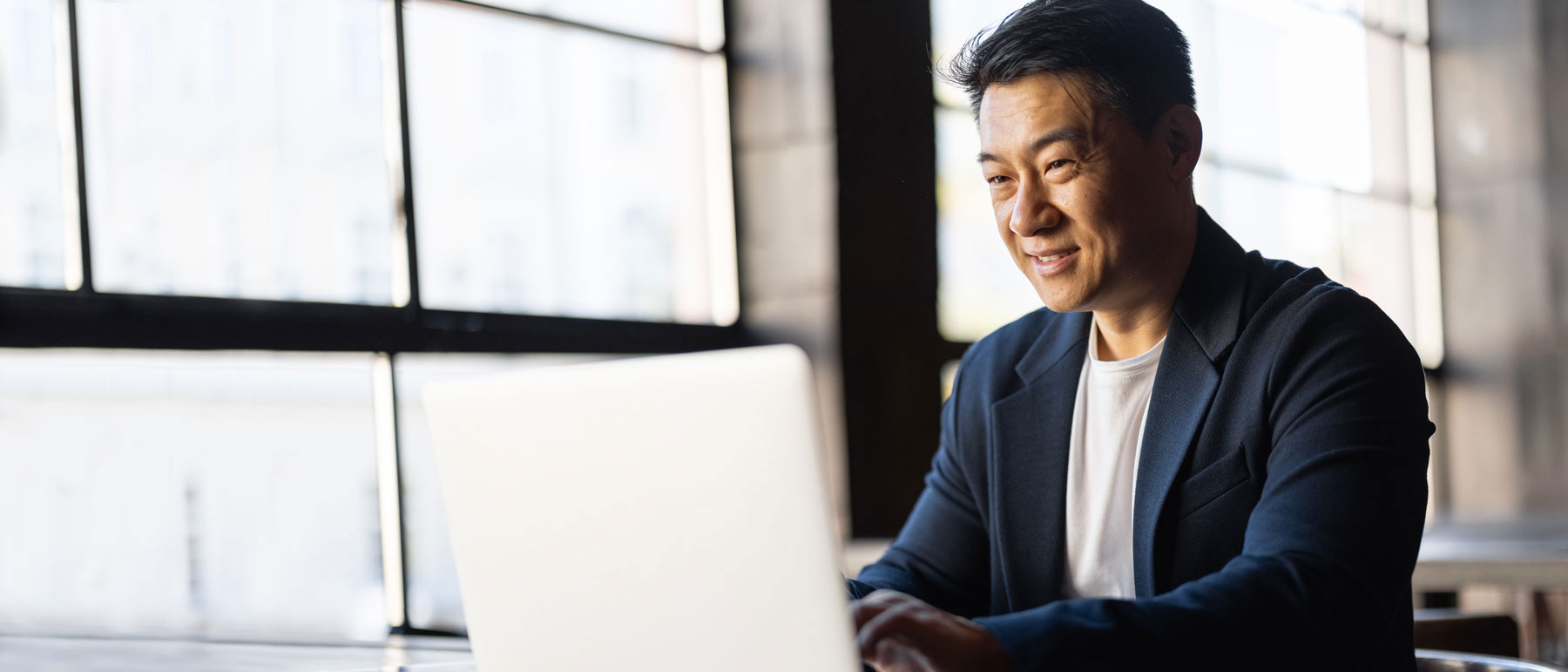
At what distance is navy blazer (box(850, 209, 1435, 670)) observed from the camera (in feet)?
3.53

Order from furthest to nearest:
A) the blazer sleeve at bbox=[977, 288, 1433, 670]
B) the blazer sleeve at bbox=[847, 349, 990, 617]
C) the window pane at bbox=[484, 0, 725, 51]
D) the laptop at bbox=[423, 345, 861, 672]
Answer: the window pane at bbox=[484, 0, 725, 51]
the blazer sleeve at bbox=[847, 349, 990, 617]
the blazer sleeve at bbox=[977, 288, 1433, 670]
the laptop at bbox=[423, 345, 861, 672]

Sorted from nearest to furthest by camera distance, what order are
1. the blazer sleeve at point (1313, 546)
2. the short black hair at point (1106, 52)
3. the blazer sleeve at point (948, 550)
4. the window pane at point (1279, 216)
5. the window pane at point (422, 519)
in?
the blazer sleeve at point (1313, 546) < the short black hair at point (1106, 52) < the blazer sleeve at point (948, 550) < the window pane at point (422, 519) < the window pane at point (1279, 216)

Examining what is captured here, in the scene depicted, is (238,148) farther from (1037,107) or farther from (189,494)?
(1037,107)

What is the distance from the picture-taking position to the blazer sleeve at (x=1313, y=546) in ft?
3.36

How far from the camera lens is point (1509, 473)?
7371mm

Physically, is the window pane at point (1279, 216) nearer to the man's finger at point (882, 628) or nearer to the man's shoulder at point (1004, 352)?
the man's shoulder at point (1004, 352)

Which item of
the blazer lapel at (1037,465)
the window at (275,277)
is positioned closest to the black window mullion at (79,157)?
the window at (275,277)

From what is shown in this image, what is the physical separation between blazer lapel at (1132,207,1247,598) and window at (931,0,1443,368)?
9.01 feet

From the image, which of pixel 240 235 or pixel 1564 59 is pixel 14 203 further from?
pixel 1564 59

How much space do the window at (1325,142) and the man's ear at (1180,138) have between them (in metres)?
2.72

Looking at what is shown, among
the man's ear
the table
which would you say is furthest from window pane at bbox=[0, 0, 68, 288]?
the man's ear

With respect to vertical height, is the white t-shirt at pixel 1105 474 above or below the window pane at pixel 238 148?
below

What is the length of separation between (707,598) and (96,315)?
7.60ft

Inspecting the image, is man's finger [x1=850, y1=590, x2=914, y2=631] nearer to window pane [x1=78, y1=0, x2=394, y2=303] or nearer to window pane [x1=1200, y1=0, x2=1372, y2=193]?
window pane [x1=78, y1=0, x2=394, y2=303]
